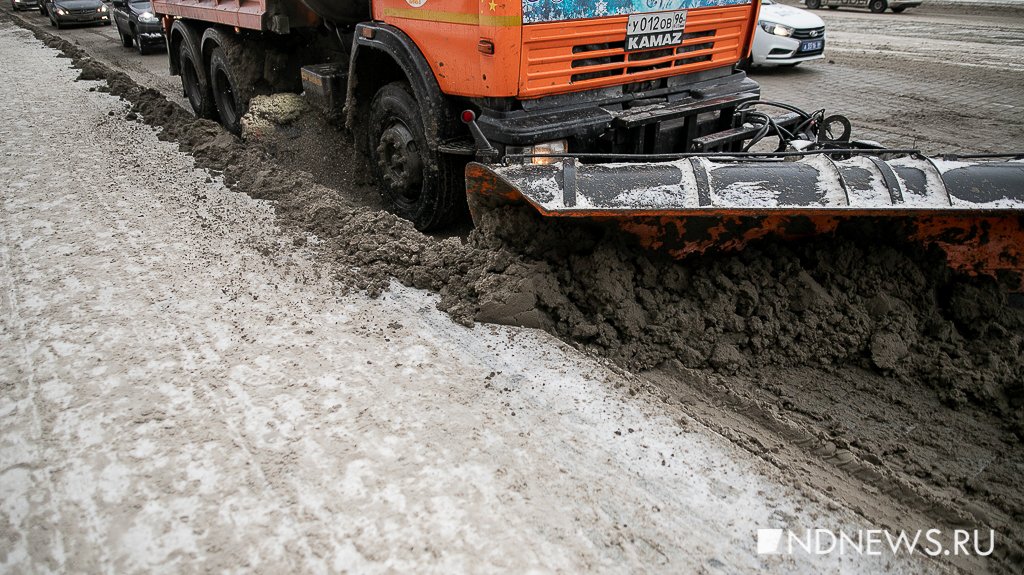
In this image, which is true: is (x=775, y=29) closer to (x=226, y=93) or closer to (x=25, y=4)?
(x=226, y=93)

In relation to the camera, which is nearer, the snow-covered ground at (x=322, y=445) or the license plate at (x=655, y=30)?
the snow-covered ground at (x=322, y=445)

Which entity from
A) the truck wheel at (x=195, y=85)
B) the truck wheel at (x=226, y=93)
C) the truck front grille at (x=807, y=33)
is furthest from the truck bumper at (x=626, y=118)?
the truck front grille at (x=807, y=33)

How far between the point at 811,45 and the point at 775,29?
25.9 inches

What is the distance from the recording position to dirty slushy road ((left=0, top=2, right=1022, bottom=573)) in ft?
7.33

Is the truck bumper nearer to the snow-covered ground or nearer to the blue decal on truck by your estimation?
the blue decal on truck

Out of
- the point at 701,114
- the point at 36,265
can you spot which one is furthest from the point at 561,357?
the point at 36,265

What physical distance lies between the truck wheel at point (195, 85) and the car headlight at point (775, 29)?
8931 millimetres

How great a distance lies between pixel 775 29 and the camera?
35.2ft

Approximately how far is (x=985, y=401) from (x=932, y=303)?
56cm

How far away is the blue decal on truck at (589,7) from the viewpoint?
3.62 m

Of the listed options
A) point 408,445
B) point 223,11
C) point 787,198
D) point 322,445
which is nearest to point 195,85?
point 223,11

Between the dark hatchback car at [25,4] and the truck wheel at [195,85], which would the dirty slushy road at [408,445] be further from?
the dark hatchback car at [25,4]

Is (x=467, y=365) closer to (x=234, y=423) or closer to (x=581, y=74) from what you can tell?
(x=234, y=423)

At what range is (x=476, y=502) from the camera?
238 cm
